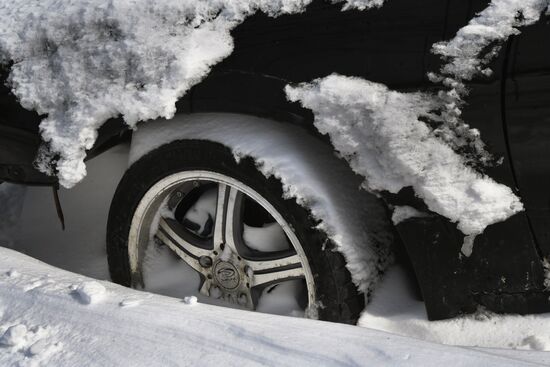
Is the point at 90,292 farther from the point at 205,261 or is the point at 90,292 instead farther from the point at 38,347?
the point at 205,261

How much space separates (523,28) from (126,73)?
1206 mm

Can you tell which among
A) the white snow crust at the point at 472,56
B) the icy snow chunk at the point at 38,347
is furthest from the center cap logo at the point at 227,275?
the white snow crust at the point at 472,56

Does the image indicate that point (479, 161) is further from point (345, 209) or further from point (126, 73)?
point (126, 73)

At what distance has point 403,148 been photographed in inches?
72.1

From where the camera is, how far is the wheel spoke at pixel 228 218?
7.29 ft

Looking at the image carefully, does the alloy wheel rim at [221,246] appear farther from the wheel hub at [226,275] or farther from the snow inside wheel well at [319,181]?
the snow inside wheel well at [319,181]

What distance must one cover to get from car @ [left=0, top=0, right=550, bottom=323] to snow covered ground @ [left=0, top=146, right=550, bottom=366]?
75mm

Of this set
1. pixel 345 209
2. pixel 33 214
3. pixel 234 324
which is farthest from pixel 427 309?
pixel 33 214

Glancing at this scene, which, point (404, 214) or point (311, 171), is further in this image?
point (311, 171)

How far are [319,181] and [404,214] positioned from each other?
0.28 metres

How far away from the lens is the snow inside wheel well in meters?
2.00

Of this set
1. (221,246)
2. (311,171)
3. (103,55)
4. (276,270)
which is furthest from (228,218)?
(103,55)

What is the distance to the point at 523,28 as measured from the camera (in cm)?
166

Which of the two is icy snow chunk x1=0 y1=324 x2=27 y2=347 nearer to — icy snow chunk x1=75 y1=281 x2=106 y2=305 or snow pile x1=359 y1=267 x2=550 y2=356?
icy snow chunk x1=75 y1=281 x2=106 y2=305
